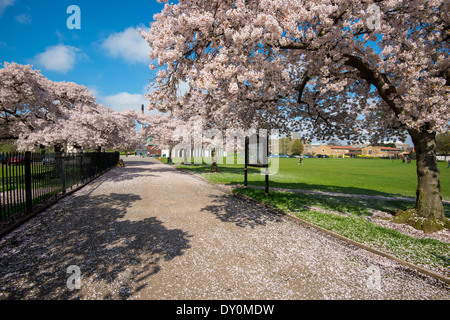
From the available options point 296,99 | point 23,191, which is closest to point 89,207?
point 23,191

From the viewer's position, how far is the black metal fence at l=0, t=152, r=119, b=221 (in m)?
6.79

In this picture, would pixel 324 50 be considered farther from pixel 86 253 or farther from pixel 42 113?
pixel 42 113

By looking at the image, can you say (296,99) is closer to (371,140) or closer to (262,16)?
(371,140)

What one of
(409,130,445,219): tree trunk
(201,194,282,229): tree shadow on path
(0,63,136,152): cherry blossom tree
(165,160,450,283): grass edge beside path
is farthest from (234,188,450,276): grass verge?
(0,63,136,152): cherry blossom tree

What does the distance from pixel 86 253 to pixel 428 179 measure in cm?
974

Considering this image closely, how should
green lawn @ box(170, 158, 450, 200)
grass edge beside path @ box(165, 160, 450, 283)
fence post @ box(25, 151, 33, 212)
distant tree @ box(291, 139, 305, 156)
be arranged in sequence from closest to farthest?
grass edge beside path @ box(165, 160, 450, 283), fence post @ box(25, 151, 33, 212), green lawn @ box(170, 158, 450, 200), distant tree @ box(291, 139, 305, 156)

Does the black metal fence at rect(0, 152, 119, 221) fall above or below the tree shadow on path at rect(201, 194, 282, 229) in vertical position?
above

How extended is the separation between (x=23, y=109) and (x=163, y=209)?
1879 cm

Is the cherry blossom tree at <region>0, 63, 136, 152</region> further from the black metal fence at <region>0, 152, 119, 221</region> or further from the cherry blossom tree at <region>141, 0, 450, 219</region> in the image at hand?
the cherry blossom tree at <region>141, 0, 450, 219</region>

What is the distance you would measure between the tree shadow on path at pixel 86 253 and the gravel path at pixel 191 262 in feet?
0.06

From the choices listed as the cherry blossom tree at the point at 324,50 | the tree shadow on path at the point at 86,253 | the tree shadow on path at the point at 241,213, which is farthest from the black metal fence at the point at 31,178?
the tree shadow on path at the point at 241,213

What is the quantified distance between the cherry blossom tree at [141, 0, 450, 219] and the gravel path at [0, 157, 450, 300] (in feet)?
12.7

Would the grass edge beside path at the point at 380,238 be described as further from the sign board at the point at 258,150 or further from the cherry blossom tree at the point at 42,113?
the cherry blossom tree at the point at 42,113

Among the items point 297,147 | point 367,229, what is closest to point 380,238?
point 367,229
